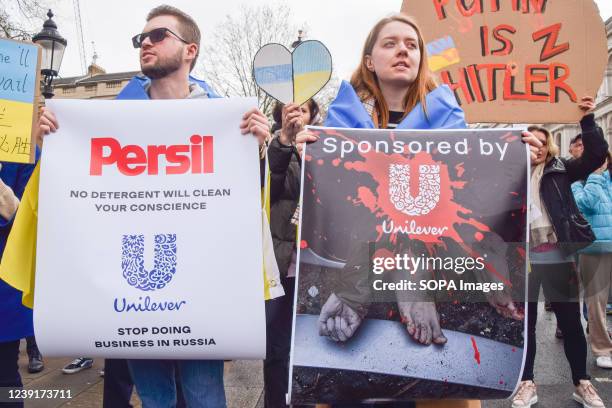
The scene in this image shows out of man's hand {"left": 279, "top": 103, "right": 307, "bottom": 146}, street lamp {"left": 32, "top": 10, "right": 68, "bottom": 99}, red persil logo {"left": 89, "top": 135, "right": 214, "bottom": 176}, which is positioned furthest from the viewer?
street lamp {"left": 32, "top": 10, "right": 68, "bottom": 99}

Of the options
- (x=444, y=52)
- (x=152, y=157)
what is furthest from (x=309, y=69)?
(x=444, y=52)

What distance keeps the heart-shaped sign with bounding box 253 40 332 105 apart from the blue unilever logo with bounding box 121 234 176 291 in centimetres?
74

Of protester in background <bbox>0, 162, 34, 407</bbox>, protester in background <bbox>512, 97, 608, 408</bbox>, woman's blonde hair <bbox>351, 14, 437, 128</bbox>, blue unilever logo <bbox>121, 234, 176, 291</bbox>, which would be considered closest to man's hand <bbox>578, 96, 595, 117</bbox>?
protester in background <bbox>512, 97, 608, 408</bbox>

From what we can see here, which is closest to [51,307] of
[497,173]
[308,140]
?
[308,140]

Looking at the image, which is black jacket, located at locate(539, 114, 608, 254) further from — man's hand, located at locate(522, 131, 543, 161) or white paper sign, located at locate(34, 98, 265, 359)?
white paper sign, located at locate(34, 98, 265, 359)

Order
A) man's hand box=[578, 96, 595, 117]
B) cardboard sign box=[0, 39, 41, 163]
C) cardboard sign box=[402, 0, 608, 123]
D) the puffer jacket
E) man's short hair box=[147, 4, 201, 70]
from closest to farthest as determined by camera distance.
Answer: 1. man's short hair box=[147, 4, 201, 70]
2. cardboard sign box=[0, 39, 41, 163]
3. man's hand box=[578, 96, 595, 117]
4. cardboard sign box=[402, 0, 608, 123]
5. the puffer jacket

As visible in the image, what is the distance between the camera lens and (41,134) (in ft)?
5.95

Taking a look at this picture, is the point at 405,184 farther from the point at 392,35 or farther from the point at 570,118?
the point at 570,118

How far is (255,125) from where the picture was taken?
1777 millimetres

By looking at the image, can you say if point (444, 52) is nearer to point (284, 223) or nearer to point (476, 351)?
point (284, 223)

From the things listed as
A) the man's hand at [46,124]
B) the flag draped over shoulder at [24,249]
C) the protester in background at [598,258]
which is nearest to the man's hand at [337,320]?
the flag draped over shoulder at [24,249]

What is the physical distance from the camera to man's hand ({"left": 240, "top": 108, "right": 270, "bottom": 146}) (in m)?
1.78

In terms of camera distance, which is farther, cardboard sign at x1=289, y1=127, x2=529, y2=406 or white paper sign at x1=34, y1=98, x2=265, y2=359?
white paper sign at x1=34, y1=98, x2=265, y2=359

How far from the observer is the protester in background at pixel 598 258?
4.19 m
